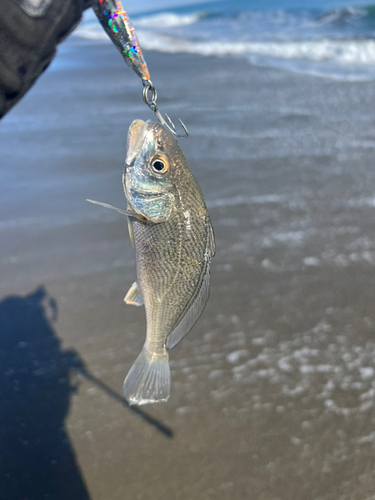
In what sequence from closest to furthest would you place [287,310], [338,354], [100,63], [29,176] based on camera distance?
1. [338,354]
2. [287,310]
3. [29,176]
4. [100,63]

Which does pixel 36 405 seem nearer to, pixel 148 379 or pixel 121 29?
pixel 148 379

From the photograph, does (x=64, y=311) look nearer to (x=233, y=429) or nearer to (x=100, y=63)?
(x=233, y=429)

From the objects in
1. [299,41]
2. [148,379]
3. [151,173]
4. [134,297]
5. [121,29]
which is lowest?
[299,41]

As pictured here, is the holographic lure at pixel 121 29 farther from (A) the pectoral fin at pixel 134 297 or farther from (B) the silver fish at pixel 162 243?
(A) the pectoral fin at pixel 134 297

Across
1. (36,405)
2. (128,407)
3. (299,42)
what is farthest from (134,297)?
(299,42)

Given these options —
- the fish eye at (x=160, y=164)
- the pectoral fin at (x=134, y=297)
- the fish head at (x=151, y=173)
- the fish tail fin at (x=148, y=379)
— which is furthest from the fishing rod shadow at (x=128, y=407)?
the fish eye at (x=160, y=164)

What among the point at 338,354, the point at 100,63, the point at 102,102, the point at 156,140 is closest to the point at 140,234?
the point at 156,140
